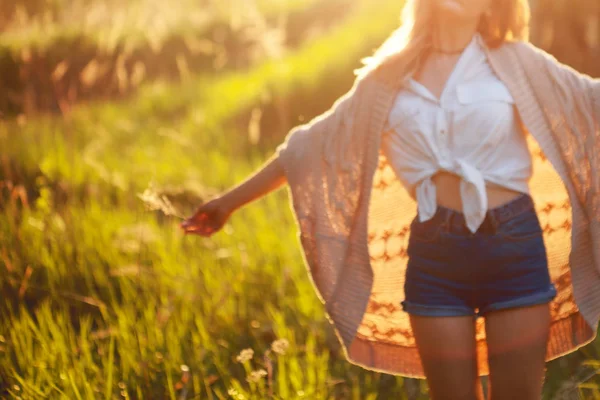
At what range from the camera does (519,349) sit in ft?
7.38

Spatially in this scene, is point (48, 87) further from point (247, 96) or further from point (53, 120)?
point (247, 96)

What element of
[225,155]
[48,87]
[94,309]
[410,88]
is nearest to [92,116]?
[48,87]

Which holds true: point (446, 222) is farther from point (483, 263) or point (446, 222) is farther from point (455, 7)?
point (455, 7)

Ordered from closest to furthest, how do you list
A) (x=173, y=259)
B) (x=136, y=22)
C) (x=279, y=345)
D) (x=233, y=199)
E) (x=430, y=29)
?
(x=430, y=29)
(x=233, y=199)
(x=279, y=345)
(x=173, y=259)
(x=136, y=22)

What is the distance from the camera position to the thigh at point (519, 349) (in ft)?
7.39

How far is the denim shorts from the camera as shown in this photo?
226 centimetres

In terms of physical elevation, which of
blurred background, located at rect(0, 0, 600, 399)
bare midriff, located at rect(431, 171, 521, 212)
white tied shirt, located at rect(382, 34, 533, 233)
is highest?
white tied shirt, located at rect(382, 34, 533, 233)

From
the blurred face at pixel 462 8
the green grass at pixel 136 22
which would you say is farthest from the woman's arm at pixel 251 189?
the green grass at pixel 136 22

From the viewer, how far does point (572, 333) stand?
8.80ft

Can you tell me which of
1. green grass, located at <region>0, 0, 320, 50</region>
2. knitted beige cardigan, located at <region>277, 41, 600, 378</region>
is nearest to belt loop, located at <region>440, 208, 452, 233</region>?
knitted beige cardigan, located at <region>277, 41, 600, 378</region>

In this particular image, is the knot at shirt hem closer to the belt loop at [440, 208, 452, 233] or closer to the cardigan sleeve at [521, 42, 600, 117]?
the belt loop at [440, 208, 452, 233]

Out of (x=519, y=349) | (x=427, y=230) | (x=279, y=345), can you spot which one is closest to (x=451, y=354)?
(x=519, y=349)

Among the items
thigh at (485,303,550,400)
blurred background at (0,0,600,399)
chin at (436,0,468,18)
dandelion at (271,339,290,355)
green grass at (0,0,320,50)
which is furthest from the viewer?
green grass at (0,0,320,50)

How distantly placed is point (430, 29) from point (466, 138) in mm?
411
